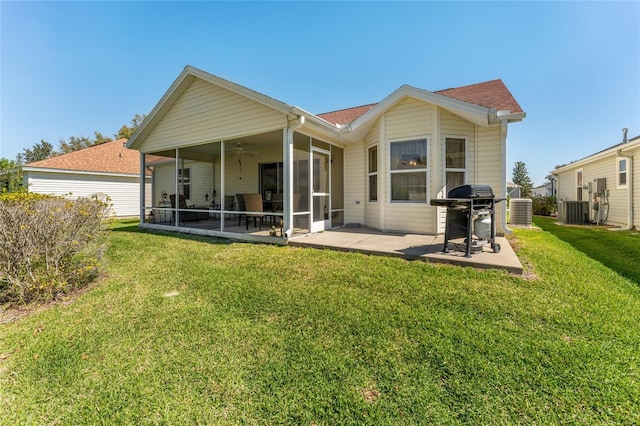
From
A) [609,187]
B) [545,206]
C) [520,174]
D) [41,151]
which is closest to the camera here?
[609,187]

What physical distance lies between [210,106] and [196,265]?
5.03m

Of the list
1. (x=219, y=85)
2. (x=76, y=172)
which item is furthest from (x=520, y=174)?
(x=76, y=172)

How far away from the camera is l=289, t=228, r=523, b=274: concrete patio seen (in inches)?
168

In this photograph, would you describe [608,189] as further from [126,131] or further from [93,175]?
[126,131]

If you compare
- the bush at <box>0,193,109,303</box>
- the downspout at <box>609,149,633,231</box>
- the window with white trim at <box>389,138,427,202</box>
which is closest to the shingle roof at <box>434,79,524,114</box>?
the window with white trim at <box>389,138,427,202</box>

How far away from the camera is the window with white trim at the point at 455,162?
265 inches

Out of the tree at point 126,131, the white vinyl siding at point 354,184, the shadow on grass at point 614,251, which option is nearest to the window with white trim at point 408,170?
the white vinyl siding at point 354,184

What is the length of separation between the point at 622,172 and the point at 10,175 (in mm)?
27493

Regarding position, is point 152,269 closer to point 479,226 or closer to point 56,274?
point 56,274

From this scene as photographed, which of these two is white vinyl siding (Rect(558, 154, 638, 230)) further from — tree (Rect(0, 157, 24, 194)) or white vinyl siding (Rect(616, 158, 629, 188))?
tree (Rect(0, 157, 24, 194))

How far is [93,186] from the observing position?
49.9 ft

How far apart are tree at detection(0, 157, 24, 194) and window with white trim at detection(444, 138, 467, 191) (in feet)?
60.7

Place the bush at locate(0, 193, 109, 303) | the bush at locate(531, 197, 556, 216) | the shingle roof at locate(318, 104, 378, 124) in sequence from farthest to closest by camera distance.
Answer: the bush at locate(531, 197, 556, 216), the shingle roof at locate(318, 104, 378, 124), the bush at locate(0, 193, 109, 303)

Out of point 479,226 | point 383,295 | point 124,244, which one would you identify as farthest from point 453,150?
point 124,244
